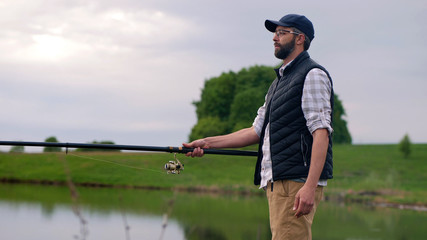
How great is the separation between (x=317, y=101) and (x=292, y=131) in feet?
0.66

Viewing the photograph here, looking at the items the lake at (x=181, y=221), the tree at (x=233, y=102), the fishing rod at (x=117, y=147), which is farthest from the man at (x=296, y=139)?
the tree at (x=233, y=102)

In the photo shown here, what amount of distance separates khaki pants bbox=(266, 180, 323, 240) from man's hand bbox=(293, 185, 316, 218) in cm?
10

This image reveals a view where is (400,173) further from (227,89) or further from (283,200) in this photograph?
(283,200)

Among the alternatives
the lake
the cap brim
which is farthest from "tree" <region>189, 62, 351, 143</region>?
the cap brim

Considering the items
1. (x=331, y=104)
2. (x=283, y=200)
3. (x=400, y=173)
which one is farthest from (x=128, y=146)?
(x=400, y=173)

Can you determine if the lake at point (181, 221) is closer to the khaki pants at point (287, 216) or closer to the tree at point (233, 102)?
the tree at point (233, 102)

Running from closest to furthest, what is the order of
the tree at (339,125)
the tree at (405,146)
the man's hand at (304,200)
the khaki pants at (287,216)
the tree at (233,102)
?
the man's hand at (304,200) → the khaki pants at (287,216) → the tree at (233,102) → the tree at (405,146) → the tree at (339,125)

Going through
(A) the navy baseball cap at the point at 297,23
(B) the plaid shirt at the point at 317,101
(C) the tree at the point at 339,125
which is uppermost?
(C) the tree at the point at 339,125

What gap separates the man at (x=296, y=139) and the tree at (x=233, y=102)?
36493mm

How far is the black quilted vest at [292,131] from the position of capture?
2.91m

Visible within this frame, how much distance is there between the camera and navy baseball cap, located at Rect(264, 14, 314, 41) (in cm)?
312

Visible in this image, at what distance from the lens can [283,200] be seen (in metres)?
2.96

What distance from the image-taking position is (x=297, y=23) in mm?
3119

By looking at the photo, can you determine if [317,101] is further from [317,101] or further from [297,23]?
[297,23]
